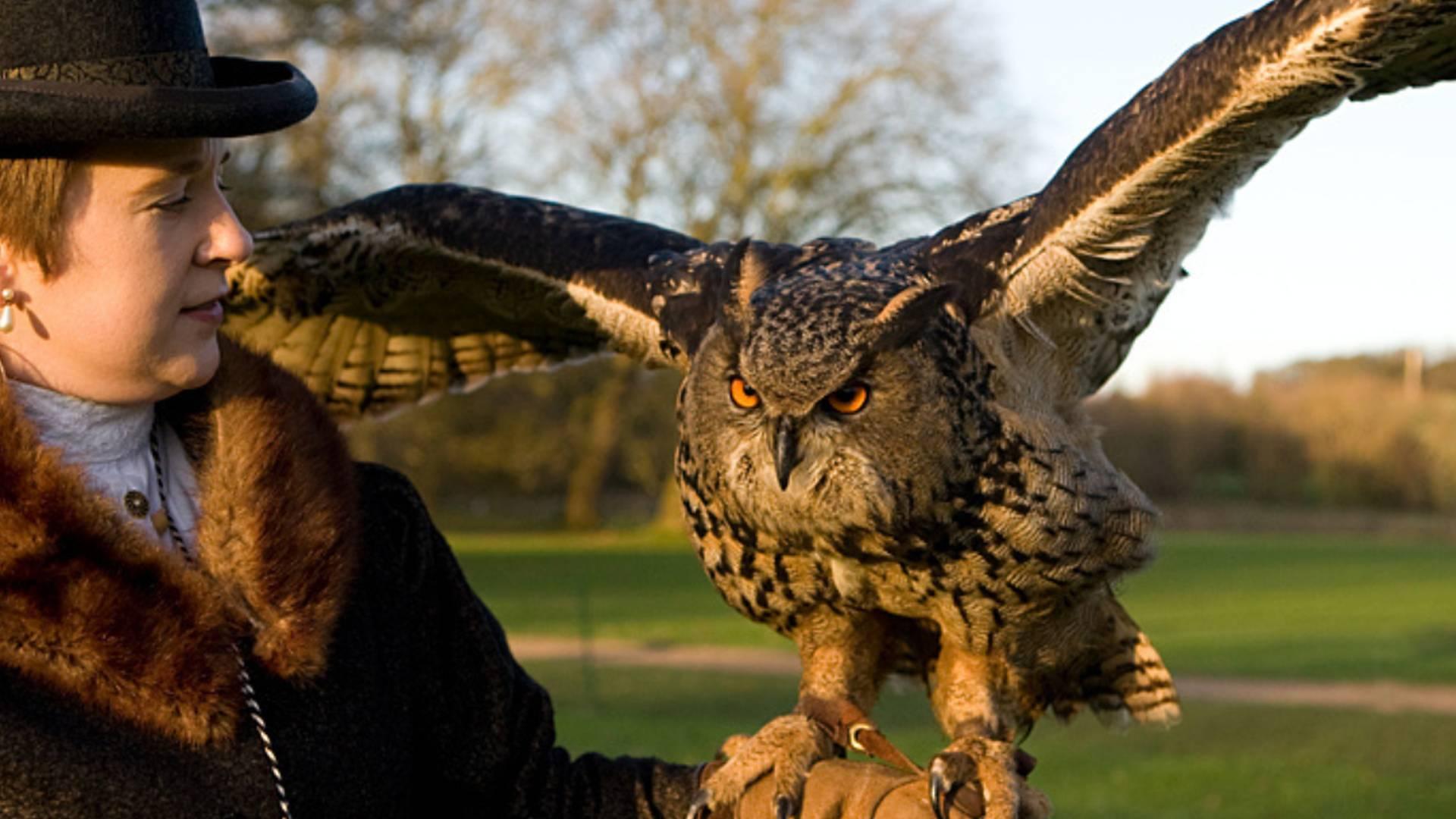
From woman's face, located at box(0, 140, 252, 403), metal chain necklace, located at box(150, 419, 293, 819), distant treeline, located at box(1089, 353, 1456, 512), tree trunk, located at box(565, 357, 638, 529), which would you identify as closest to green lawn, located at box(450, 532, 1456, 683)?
tree trunk, located at box(565, 357, 638, 529)

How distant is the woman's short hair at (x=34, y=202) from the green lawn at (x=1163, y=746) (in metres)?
6.97

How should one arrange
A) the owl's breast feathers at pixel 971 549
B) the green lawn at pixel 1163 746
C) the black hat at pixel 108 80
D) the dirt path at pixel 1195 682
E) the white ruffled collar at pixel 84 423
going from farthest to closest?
the dirt path at pixel 1195 682 → the green lawn at pixel 1163 746 → the owl's breast feathers at pixel 971 549 → the white ruffled collar at pixel 84 423 → the black hat at pixel 108 80

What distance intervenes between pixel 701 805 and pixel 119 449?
43.2 inches

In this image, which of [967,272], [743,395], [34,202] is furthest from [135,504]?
[967,272]

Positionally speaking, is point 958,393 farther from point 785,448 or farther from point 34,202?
point 34,202

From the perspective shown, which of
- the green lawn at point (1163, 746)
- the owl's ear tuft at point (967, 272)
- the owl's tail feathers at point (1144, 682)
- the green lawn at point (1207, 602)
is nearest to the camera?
the owl's ear tuft at point (967, 272)

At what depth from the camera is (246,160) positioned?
16.5 meters

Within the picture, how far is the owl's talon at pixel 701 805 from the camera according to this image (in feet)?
8.38

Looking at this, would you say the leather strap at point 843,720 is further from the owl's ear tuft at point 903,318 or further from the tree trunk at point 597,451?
the tree trunk at point 597,451

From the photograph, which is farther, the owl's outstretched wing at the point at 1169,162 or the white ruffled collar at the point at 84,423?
the owl's outstretched wing at the point at 1169,162

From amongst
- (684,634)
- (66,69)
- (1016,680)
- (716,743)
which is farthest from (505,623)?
(66,69)

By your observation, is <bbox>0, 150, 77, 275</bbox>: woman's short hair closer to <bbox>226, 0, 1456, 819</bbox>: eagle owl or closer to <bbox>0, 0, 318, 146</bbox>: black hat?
<bbox>0, 0, 318, 146</bbox>: black hat

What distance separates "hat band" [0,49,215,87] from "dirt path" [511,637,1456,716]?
12437 millimetres

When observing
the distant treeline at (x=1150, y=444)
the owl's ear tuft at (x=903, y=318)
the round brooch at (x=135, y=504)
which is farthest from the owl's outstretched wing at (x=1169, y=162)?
the distant treeline at (x=1150, y=444)
